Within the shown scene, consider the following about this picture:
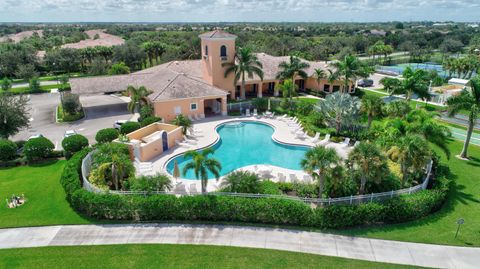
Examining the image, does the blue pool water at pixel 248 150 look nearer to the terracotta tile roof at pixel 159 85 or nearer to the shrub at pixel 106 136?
the terracotta tile roof at pixel 159 85

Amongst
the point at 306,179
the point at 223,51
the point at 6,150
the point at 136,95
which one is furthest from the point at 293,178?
the point at 223,51

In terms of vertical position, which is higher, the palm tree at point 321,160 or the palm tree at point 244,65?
the palm tree at point 244,65

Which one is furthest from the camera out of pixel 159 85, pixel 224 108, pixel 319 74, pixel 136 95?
pixel 319 74

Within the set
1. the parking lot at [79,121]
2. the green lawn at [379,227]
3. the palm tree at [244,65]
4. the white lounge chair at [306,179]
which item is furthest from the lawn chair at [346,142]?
the parking lot at [79,121]

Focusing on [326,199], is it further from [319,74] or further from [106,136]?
[319,74]

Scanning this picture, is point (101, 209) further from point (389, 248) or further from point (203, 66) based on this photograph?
point (203, 66)

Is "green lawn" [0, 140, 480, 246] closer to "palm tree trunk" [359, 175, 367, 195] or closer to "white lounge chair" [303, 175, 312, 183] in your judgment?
"palm tree trunk" [359, 175, 367, 195]

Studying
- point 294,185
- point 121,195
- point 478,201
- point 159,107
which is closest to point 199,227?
point 121,195
